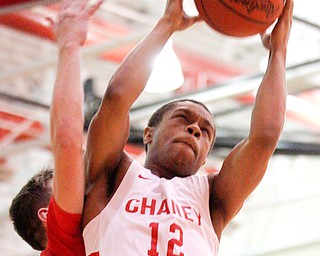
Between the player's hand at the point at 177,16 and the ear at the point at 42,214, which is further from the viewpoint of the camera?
the ear at the point at 42,214

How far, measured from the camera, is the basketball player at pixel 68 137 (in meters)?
2.99

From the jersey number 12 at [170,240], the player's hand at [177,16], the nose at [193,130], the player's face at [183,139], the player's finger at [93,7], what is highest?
the player's finger at [93,7]

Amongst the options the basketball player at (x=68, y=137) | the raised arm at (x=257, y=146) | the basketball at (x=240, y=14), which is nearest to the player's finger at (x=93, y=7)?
the basketball player at (x=68, y=137)

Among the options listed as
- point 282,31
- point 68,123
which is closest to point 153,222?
point 68,123

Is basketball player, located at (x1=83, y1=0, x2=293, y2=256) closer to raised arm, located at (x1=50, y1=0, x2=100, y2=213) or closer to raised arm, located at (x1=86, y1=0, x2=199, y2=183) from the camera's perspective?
raised arm, located at (x1=86, y1=0, x2=199, y2=183)

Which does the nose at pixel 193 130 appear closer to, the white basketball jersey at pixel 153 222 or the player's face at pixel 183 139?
the player's face at pixel 183 139

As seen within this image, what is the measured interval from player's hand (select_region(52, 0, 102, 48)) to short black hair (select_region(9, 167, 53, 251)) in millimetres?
664

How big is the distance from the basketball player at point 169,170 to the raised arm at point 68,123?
118 mm

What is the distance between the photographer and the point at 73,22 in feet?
10.2

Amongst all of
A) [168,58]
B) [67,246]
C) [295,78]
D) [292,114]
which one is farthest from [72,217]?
[292,114]

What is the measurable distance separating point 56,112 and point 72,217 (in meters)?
0.36

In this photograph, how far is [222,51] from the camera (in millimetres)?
8688

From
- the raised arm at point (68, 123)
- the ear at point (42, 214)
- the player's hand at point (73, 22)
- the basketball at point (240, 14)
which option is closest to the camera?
the raised arm at point (68, 123)

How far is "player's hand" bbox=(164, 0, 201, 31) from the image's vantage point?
10.8 ft
